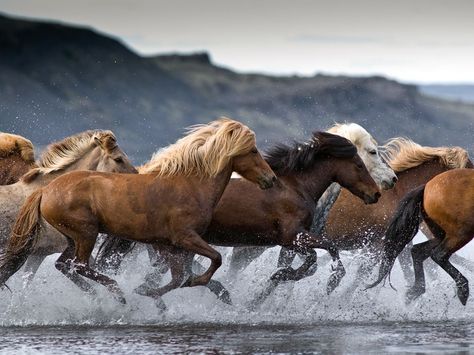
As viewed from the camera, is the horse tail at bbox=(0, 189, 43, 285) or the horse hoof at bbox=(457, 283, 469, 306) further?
the horse hoof at bbox=(457, 283, 469, 306)

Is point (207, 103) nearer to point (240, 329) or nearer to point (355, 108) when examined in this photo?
point (355, 108)

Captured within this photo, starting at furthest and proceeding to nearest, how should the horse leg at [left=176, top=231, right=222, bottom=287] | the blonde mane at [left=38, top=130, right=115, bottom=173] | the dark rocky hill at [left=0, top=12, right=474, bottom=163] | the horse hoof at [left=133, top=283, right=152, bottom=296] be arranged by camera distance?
1. the dark rocky hill at [left=0, top=12, right=474, bottom=163]
2. the blonde mane at [left=38, top=130, right=115, bottom=173]
3. the horse hoof at [left=133, top=283, right=152, bottom=296]
4. the horse leg at [left=176, top=231, right=222, bottom=287]

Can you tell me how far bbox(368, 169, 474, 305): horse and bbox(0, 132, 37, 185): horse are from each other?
317 centimetres

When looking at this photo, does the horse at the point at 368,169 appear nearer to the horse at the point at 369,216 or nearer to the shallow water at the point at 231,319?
the horse at the point at 369,216

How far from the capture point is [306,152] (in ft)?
35.8

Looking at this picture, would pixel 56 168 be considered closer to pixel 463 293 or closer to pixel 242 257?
pixel 242 257

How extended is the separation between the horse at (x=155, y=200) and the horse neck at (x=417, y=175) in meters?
2.15

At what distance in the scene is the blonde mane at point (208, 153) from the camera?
10.2 m

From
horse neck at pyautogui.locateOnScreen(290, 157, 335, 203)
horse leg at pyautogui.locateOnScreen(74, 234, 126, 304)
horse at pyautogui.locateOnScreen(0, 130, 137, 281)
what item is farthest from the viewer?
horse at pyautogui.locateOnScreen(0, 130, 137, 281)

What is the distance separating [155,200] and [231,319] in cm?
120

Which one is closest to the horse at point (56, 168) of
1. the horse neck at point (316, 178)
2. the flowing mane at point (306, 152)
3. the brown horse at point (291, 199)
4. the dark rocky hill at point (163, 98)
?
the brown horse at point (291, 199)

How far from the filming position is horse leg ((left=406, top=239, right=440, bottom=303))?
11.0 metres

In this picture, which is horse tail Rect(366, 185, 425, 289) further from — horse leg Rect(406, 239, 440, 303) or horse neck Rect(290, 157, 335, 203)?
horse neck Rect(290, 157, 335, 203)

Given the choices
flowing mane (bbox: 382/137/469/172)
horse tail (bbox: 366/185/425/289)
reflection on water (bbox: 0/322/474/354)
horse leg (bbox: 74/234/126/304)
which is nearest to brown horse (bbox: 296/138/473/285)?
flowing mane (bbox: 382/137/469/172)
